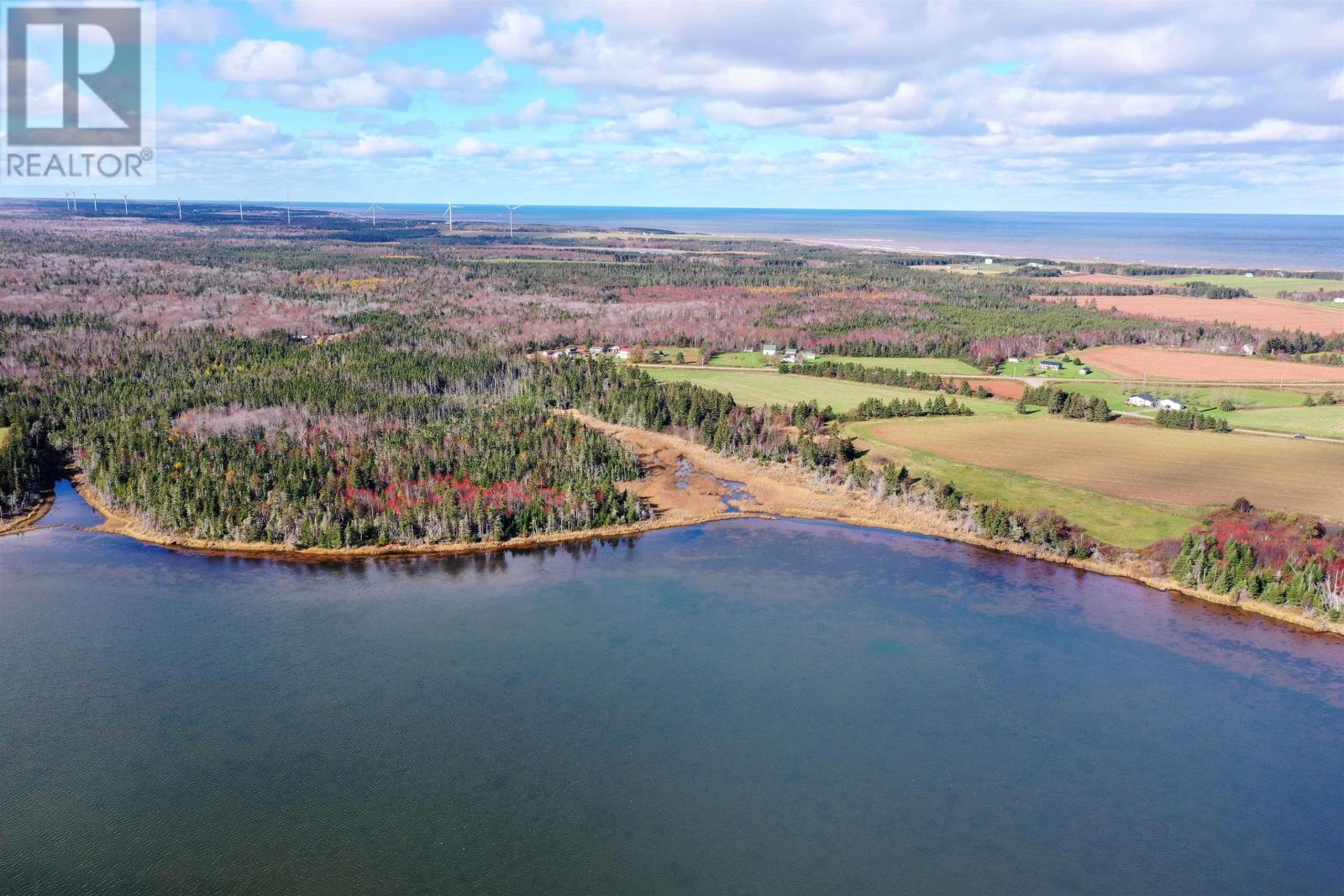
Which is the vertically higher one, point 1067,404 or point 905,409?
point 1067,404

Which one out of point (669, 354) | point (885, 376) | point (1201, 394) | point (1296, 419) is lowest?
point (1296, 419)

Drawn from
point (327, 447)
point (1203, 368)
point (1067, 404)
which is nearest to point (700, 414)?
point (327, 447)

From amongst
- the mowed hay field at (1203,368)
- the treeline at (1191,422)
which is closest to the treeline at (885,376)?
the treeline at (1191,422)

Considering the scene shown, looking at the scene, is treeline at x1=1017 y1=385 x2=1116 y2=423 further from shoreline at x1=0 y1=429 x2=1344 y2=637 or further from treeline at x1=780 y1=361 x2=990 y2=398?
shoreline at x1=0 y1=429 x2=1344 y2=637

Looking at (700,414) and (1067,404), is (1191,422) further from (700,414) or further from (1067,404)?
(700,414)

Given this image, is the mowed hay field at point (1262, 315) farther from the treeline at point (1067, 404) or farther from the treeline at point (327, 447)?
the treeline at point (327, 447)
